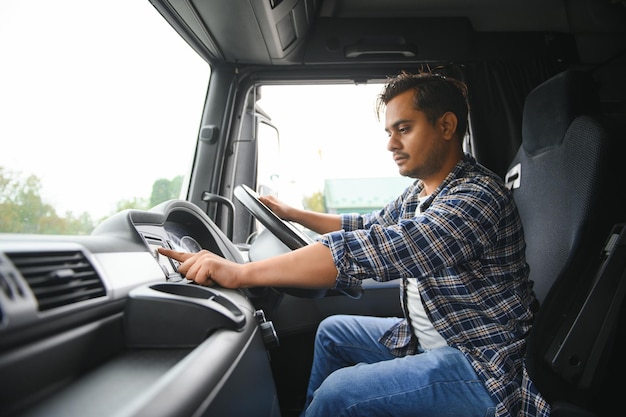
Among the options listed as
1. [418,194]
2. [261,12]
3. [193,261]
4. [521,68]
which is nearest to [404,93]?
[418,194]

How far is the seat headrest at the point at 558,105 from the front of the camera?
107 centimetres

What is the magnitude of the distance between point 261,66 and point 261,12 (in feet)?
1.67

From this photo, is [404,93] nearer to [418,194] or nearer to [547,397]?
[418,194]

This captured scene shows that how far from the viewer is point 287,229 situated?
1071 millimetres

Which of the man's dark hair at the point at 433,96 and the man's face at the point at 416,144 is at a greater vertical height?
the man's dark hair at the point at 433,96

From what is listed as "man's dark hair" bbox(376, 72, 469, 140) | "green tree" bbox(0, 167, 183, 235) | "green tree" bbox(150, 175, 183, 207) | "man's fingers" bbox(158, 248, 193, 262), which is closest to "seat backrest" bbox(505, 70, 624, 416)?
"man's dark hair" bbox(376, 72, 469, 140)

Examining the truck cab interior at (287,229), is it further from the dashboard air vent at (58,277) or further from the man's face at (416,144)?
the man's face at (416,144)

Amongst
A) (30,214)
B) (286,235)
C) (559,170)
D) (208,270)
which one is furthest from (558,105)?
(30,214)

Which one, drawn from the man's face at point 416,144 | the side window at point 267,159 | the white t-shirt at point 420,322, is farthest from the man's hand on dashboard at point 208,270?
the side window at point 267,159

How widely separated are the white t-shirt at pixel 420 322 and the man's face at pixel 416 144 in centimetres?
38

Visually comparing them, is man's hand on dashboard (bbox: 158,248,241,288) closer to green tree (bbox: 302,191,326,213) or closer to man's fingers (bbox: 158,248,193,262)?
man's fingers (bbox: 158,248,193,262)

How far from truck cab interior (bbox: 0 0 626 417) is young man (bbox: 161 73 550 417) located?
0.25 feet

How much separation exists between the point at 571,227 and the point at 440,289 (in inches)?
15.3

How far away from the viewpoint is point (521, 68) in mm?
2270
